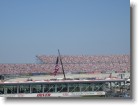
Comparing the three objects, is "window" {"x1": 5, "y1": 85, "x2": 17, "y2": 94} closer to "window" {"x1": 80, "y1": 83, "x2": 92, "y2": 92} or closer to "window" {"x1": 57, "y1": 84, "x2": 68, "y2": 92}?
"window" {"x1": 57, "y1": 84, "x2": 68, "y2": 92}

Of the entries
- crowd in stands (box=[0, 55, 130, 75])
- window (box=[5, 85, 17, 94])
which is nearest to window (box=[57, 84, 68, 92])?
window (box=[5, 85, 17, 94])

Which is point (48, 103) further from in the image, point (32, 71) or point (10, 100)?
point (32, 71)

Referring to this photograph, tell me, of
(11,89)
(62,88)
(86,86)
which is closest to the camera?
(11,89)

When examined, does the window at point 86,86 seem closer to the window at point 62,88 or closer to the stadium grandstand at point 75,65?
the window at point 62,88

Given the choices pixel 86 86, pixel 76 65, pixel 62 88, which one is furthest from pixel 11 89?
pixel 76 65

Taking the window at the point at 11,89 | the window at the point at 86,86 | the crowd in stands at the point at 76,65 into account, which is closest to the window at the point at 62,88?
the window at the point at 86,86

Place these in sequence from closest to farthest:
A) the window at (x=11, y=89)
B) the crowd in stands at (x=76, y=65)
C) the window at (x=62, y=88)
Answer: the window at (x=11, y=89), the window at (x=62, y=88), the crowd in stands at (x=76, y=65)

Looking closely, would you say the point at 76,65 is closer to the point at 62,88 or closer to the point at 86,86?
the point at 86,86

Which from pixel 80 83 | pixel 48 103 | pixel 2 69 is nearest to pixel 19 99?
pixel 48 103

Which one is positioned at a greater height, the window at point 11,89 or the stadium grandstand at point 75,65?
the stadium grandstand at point 75,65
